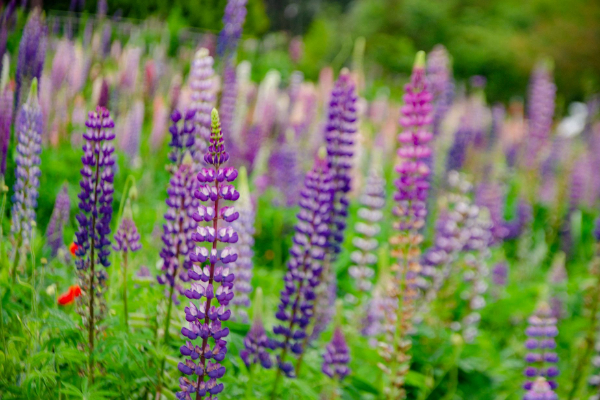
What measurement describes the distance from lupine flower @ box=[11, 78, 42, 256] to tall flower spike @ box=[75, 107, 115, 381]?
1.08 ft

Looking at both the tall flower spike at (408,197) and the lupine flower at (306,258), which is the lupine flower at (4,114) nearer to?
the lupine flower at (306,258)

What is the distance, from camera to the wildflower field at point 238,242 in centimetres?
186

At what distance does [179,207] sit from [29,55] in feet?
3.37

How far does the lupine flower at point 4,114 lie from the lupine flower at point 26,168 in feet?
0.13

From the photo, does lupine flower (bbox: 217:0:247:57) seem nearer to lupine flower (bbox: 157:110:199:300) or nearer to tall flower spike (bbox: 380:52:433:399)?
tall flower spike (bbox: 380:52:433:399)

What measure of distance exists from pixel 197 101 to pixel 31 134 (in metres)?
0.77

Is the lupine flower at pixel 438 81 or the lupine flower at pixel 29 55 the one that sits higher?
the lupine flower at pixel 438 81

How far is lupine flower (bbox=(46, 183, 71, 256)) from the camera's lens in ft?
8.22

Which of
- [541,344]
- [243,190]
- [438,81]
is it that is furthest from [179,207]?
[438,81]

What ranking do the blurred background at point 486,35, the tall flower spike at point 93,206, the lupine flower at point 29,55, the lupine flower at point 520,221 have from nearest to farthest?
the tall flower spike at point 93,206
the lupine flower at point 29,55
the lupine flower at point 520,221
the blurred background at point 486,35

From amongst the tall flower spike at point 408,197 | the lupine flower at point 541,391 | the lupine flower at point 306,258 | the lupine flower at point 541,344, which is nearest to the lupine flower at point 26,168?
the lupine flower at point 306,258

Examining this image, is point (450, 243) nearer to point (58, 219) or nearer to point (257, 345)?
point (257, 345)

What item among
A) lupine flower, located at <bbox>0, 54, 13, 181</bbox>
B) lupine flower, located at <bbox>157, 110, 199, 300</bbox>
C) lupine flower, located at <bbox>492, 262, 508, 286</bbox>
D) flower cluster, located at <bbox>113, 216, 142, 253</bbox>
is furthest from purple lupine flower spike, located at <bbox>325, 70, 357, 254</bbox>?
lupine flower, located at <bbox>492, 262, 508, 286</bbox>

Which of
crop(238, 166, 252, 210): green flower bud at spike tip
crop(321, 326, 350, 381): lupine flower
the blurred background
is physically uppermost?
the blurred background
